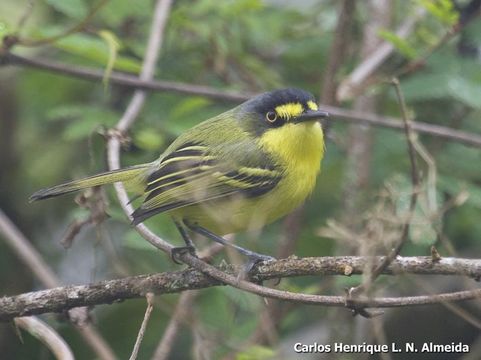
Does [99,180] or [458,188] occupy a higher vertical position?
[458,188]

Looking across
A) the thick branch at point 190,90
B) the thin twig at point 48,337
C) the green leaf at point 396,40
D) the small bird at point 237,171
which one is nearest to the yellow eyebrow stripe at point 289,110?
the small bird at point 237,171

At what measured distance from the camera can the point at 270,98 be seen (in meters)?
4.32

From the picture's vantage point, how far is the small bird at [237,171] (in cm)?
390

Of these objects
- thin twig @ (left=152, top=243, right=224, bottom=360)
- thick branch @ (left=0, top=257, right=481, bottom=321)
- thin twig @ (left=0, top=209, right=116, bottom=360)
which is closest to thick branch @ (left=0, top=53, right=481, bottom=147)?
thin twig @ (left=0, top=209, right=116, bottom=360)

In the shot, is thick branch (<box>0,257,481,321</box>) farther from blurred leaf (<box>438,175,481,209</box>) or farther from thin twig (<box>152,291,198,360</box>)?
blurred leaf (<box>438,175,481,209</box>)

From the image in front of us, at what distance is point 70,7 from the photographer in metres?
4.72

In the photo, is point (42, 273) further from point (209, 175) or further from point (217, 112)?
point (217, 112)

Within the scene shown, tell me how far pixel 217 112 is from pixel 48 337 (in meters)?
2.46

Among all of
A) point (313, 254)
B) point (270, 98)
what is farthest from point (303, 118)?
point (313, 254)

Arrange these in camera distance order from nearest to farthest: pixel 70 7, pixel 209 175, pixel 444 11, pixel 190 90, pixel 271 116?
pixel 209 175 < pixel 271 116 < pixel 444 11 < pixel 70 7 < pixel 190 90

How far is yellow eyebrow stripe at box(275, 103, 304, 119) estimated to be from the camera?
4188 mm

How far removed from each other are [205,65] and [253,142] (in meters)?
1.50

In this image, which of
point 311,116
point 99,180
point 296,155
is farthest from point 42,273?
point 311,116

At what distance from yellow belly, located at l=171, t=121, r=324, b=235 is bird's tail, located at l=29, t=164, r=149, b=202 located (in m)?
0.29
